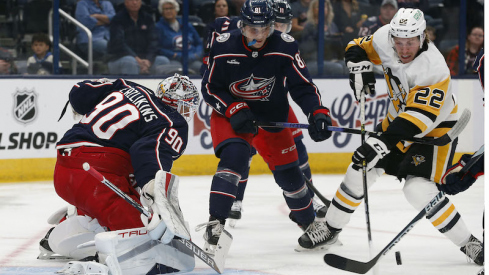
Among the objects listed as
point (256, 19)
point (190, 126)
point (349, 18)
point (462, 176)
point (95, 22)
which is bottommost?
point (190, 126)

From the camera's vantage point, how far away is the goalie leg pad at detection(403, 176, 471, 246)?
335 centimetres

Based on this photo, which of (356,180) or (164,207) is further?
(356,180)

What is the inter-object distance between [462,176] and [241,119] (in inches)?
42.8

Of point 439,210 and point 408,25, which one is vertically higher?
point 408,25

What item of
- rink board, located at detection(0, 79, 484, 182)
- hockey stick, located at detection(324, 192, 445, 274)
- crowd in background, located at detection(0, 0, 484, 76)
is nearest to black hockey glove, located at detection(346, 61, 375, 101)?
hockey stick, located at detection(324, 192, 445, 274)

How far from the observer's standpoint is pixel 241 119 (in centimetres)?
360

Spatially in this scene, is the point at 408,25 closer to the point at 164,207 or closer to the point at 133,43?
Answer: the point at 164,207

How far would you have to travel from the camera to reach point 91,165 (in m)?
3.21

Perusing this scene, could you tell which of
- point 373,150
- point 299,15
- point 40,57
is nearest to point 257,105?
point 373,150

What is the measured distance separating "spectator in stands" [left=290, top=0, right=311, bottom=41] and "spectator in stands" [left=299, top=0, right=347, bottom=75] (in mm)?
25

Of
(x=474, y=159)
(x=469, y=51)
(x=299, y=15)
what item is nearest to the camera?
(x=474, y=159)

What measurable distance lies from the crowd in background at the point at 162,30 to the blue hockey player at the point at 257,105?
8.22ft

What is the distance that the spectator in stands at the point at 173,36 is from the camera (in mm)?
6367

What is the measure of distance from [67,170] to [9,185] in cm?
263
